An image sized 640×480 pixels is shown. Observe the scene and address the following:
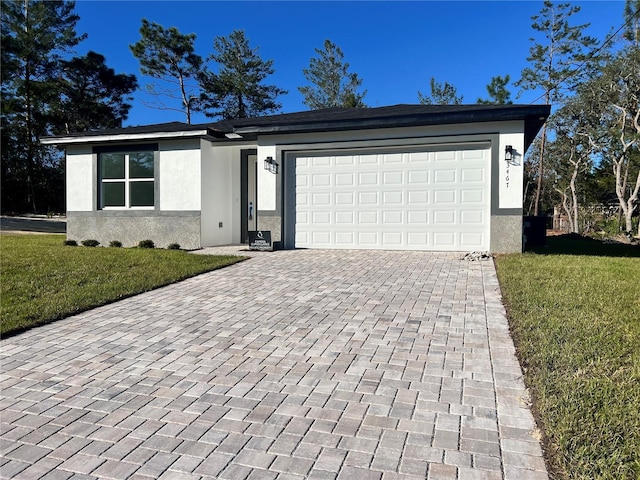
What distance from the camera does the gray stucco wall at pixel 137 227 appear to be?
39.3 ft

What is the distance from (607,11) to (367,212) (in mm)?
15141

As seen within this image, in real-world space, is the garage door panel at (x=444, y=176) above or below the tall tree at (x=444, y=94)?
below

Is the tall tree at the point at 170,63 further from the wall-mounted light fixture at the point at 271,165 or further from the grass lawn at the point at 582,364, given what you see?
the grass lawn at the point at 582,364

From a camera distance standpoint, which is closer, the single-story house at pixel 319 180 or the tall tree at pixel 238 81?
the single-story house at pixel 319 180

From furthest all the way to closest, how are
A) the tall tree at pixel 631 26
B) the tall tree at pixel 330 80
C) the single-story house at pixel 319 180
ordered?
the tall tree at pixel 330 80, the tall tree at pixel 631 26, the single-story house at pixel 319 180

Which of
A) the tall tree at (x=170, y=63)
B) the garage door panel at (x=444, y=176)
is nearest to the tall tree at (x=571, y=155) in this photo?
the garage door panel at (x=444, y=176)

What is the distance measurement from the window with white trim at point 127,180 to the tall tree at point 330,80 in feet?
73.2

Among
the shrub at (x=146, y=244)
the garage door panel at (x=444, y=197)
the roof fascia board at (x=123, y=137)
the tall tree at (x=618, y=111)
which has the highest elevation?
the tall tree at (x=618, y=111)

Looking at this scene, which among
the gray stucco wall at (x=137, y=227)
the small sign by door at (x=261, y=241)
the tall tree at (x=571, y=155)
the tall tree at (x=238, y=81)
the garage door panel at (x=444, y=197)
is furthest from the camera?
the tall tree at (x=238, y=81)

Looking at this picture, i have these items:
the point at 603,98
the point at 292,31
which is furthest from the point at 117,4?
the point at 603,98

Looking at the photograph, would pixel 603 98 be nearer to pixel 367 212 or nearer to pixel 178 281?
pixel 367 212

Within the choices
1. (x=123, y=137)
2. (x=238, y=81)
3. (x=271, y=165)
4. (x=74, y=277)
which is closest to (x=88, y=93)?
(x=238, y=81)

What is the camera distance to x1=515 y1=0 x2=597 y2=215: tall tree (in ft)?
72.2

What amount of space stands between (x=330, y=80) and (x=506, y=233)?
26647 millimetres
